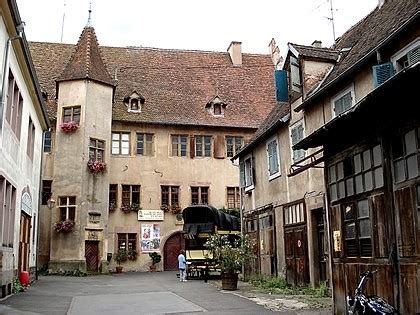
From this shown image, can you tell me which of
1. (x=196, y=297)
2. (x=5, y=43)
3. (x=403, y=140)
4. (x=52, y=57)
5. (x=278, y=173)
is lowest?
(x=196, y=297)

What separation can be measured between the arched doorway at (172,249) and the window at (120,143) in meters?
6.69

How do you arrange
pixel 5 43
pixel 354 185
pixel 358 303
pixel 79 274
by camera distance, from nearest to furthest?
pixel 358 303 → pixel 354 185 → pixel 5 43 → pixel 79 274

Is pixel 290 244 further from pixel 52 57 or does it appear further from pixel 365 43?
pixel 52 57

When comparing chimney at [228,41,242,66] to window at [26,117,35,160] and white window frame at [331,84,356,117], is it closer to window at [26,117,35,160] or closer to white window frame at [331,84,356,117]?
window at [26,117,35,160]

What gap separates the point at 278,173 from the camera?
21.1 m

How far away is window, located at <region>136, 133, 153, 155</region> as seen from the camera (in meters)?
37.2

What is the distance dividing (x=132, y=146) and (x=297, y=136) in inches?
775

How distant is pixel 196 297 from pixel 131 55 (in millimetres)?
29797

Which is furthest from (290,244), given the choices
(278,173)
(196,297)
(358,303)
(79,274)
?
(79,274)

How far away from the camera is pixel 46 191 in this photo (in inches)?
1348

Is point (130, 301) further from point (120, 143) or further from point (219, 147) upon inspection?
point (219, 147)

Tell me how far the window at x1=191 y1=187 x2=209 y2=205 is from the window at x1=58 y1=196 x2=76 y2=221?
8442mm

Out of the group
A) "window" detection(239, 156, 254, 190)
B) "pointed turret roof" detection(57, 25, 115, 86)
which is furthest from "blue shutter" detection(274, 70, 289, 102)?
"pointed turret roof" detection(57, 25, 115, 86)

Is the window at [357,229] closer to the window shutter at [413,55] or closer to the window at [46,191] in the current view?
the window shutter at [413,55]
